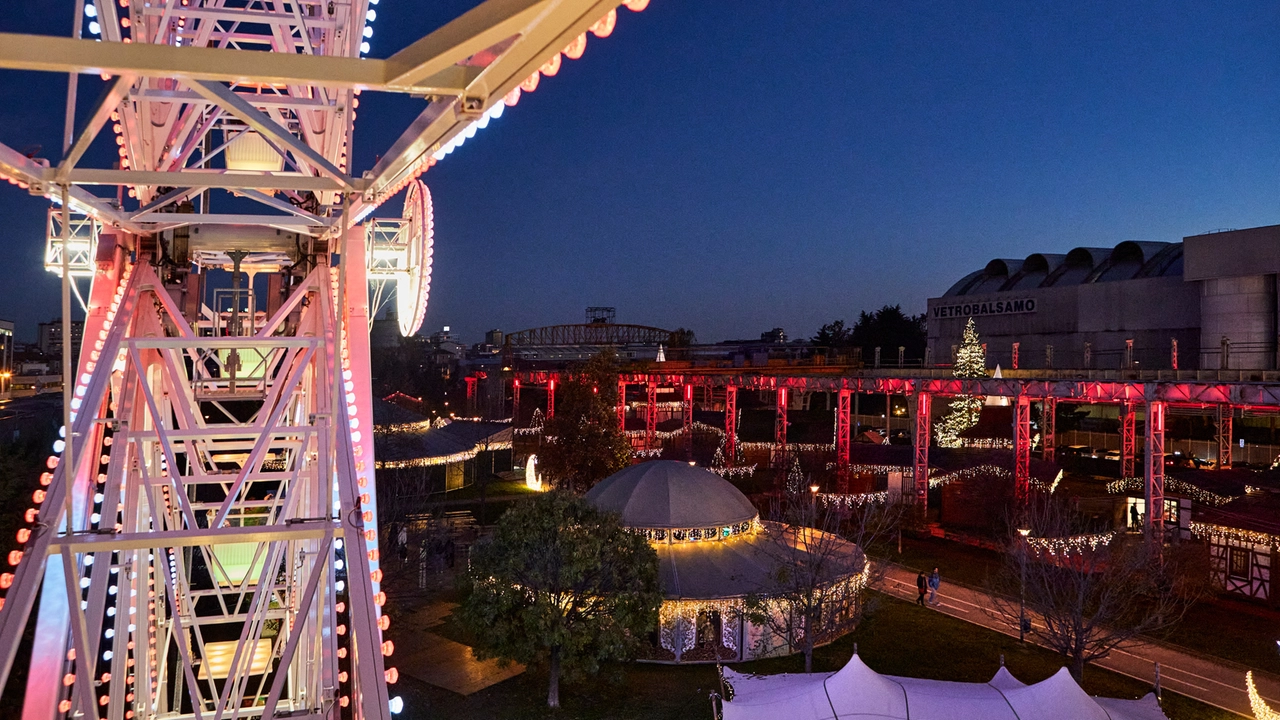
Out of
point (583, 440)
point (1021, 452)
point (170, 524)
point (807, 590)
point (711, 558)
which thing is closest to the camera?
point (170, 524)

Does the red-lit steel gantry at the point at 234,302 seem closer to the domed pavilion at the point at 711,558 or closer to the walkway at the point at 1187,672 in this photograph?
the domed pavilion at the point at 711,558

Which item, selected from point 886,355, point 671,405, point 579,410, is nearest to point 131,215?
point 579,410

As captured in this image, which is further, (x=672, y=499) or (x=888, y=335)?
(x=888, y=335)

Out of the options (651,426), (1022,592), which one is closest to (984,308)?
(651,426)

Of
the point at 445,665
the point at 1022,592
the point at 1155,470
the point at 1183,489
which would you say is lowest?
the point at 445,665

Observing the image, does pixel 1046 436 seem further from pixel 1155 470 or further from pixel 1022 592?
pixel 1022 592

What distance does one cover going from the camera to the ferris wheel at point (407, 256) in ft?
28.2

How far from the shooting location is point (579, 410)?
36.6 meters

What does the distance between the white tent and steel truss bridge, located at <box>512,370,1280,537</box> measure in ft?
39.5

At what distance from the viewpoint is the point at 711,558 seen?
19.9 meters

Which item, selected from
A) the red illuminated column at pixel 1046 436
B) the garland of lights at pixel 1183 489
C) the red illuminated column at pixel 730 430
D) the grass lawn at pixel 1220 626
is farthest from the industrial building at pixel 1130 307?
the grass lawn at pixel 1220 626

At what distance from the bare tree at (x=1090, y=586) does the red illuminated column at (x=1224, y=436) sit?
68.4ft

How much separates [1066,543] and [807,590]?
8.30 m

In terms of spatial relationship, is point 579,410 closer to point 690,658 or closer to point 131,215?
point 690,658
